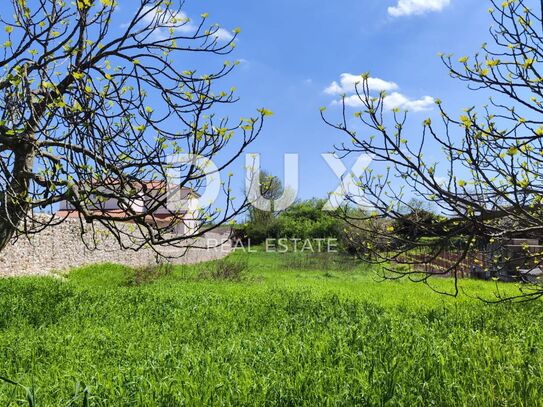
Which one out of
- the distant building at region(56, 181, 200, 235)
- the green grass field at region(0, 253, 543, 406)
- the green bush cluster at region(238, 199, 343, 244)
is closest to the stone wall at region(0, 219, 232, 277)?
the green grass field at region(0, 253, 543, 406)

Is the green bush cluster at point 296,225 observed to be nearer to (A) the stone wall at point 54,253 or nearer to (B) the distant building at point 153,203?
(A) the stone wall at point 54,253

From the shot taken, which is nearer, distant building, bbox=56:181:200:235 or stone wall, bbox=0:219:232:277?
distant building, bbox=56:181:200:235

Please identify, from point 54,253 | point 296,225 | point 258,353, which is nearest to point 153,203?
point 258,353

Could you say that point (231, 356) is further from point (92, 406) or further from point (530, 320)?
point (530, 320)

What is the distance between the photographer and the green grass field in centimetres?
303

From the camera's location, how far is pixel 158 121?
4.88 metres

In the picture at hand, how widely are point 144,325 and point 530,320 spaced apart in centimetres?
568

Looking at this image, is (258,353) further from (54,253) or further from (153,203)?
(54,253)

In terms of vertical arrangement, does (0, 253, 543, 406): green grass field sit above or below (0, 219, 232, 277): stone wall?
below

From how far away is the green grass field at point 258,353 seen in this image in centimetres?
303

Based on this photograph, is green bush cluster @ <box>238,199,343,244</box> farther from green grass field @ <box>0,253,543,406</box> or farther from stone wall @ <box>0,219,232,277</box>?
green grass field @ <box>0,253,543,406</box>

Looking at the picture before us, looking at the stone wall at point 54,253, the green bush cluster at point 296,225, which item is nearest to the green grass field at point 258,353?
the stone wall at point 54,253

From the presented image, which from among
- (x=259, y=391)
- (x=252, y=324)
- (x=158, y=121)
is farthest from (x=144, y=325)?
(x=259, y=391)

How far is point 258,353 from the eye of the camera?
4.22 metres
